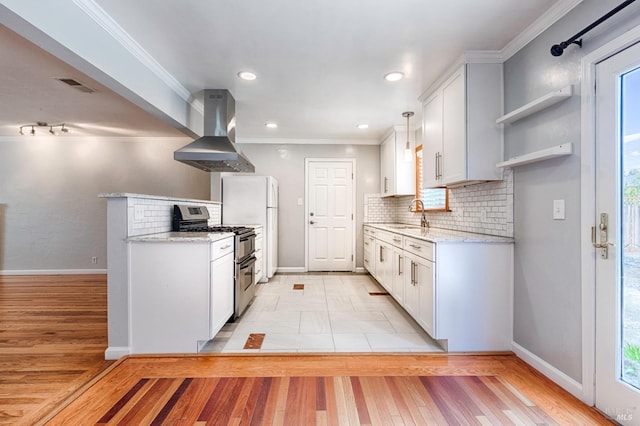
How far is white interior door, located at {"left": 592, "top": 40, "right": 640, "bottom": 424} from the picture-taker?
153 centimetres

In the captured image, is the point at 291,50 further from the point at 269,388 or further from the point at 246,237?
the point at 269,388

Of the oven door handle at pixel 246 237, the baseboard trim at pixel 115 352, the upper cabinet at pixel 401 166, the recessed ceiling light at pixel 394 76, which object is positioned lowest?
the baseboard trim at pixel 115 352

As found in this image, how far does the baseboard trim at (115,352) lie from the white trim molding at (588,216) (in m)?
2.96

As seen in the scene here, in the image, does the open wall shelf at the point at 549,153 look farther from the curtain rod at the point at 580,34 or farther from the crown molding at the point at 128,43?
the crown molding at the point at 128,43

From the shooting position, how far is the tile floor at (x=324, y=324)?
2.49m

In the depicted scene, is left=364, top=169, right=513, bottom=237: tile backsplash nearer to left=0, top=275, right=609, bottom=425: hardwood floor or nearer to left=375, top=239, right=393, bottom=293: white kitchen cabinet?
left=375, top=239, right=393, bottom=293: white kitchen cabinet

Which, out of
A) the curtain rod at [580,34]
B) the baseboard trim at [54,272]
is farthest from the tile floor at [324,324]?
the baseboard trim at [54,272]

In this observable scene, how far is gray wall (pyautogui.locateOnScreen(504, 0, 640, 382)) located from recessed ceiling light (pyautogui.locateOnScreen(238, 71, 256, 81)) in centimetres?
214

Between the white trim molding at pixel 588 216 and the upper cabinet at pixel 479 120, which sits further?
the upper cabinet at pixel 479 120

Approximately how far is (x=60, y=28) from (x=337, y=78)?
203cm

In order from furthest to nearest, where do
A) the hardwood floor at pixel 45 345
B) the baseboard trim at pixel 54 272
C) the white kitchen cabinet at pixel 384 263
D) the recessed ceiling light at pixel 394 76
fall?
1. the baseboard trim at pixel 54 272
2. the white kitchen cabinet at pixel 384 263
3. the recessed ceiling light at pixel 394 76
4. the hardwood floor at pixel 45 345

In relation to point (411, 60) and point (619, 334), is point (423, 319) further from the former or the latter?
point (411, 60)

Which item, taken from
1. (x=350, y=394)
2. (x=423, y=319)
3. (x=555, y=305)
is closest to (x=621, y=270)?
(x=555, y=305)

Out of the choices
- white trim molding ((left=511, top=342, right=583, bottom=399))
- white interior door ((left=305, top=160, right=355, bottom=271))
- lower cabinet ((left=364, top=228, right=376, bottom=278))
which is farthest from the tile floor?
white interior door ((left=305, top=160, right=355, bottom=271))
